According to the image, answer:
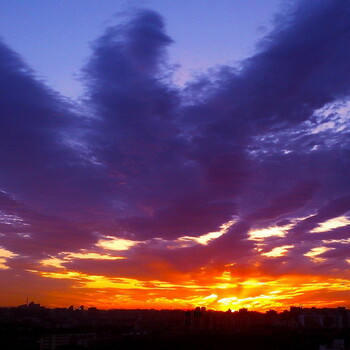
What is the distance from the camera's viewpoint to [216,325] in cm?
2797

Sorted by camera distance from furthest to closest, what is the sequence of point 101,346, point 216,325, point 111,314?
point 111,314
point 216,325
point 101,346

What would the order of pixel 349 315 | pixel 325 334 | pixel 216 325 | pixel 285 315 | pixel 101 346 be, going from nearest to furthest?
1. pixel 101 346
2. pixel 325 334
3. pixel 216 325
4. pixel 349 315
5. pixel 285 315

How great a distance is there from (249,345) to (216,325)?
9.60 meters

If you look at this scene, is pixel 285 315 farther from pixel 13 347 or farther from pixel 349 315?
pixel 13 347

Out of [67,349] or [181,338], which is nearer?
[67,349]

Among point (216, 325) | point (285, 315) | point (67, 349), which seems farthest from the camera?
point (285, 315)

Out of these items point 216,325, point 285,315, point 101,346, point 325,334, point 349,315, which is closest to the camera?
point 101,346

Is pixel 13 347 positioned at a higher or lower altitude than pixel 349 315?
lower

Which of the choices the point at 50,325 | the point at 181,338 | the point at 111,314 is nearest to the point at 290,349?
the point at 181,338

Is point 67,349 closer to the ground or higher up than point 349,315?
closer to the ground

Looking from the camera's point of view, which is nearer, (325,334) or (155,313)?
(325,334)

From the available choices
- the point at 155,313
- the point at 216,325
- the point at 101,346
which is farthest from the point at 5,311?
the point at 101,346

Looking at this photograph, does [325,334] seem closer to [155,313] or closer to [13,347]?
[13,347]

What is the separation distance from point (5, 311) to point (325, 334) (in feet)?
89.2
